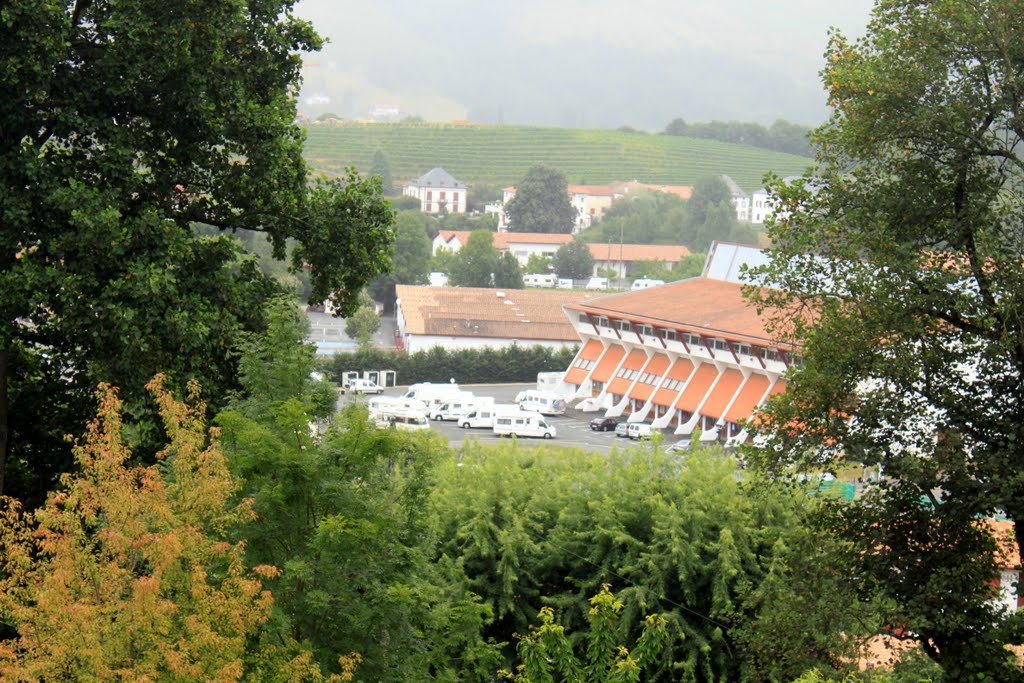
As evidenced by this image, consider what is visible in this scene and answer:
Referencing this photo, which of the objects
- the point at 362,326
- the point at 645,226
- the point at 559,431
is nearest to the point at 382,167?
the point at 645,226

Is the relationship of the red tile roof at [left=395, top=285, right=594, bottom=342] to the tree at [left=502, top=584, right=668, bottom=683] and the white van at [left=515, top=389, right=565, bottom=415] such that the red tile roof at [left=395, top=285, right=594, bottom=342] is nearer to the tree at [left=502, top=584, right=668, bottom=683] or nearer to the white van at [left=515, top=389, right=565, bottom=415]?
the white van at [left=515, top=389, right=565, bottom=415]

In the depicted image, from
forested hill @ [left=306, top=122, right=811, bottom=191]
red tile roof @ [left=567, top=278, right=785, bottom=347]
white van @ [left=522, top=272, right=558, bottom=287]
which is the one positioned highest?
forested hill @ [left=306, top=122, right=811, bottom=191]

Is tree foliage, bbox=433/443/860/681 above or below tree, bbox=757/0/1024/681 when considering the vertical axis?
below

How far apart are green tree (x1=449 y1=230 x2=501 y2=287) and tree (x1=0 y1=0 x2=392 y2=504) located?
6890cm

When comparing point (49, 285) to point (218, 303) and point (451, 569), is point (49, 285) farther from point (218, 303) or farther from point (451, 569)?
point (451, 569)

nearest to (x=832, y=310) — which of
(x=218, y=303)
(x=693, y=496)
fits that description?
(x=693, y=496)

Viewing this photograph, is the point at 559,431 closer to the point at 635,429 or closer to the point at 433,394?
the point at 635,429

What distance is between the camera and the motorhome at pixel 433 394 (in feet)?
155

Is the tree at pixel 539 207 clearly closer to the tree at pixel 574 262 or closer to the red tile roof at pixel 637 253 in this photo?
the red tile roof at pixel 637 253

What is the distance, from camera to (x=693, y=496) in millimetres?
13812

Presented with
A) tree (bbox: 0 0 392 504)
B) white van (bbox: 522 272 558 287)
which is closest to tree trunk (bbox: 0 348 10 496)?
tree (bbox: 0 0 392 504)

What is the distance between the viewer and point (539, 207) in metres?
121

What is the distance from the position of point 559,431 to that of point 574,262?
52720mm

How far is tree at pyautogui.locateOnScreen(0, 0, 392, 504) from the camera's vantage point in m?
10.9
